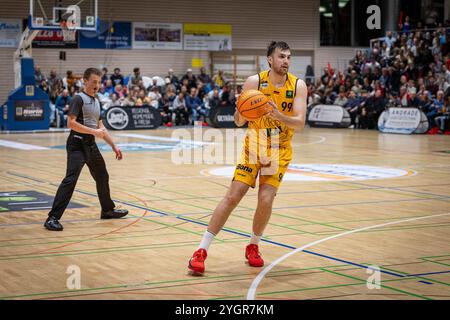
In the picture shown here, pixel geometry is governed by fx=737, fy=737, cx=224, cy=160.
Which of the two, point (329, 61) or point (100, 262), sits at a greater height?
point (329, 61)

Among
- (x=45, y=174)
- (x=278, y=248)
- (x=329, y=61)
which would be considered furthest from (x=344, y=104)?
(x=278, y=248)

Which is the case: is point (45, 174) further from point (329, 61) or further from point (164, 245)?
point (329, 61)

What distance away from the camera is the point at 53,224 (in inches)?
340

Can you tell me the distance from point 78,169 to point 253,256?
3.06 m

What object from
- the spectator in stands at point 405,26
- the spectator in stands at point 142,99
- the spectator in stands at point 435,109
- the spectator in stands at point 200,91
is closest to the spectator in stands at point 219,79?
the spectator in stands at point 200,91

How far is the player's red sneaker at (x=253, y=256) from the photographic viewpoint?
22.5ft

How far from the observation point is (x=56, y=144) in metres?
21.6

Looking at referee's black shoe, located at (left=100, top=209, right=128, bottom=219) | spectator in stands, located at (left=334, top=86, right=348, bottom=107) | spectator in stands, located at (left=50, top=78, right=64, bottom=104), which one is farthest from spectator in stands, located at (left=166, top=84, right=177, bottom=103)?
referee's black shoe, located at (left=100, top=209, right=128, bottom=219)

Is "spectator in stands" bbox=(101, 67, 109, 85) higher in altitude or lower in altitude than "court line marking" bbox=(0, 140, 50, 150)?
higher

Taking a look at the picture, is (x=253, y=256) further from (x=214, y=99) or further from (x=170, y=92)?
(x=214, y=99)

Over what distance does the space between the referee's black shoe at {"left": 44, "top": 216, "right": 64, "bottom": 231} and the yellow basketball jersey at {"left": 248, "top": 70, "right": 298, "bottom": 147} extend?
303cm

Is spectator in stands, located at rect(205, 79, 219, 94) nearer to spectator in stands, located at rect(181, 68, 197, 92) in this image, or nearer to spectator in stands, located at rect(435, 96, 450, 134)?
spectator in stands, located at rect(181, 68, 197, 92)

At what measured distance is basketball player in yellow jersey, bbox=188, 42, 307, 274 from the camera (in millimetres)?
6673

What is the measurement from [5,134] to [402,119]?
1431 cm
